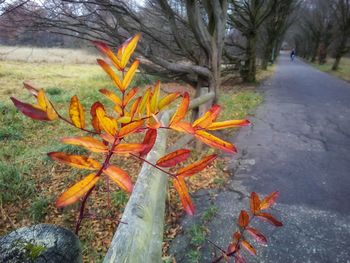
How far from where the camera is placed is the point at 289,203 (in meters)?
3.39

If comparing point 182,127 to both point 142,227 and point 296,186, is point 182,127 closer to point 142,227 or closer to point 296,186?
point 142,227

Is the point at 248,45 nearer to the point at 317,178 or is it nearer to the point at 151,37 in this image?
the point at 151,37

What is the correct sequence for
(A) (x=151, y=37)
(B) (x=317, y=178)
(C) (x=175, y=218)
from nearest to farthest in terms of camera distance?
(C) (x=175, y=218) < (B) (x=317, y=178) < (A) (x=151, y=37)

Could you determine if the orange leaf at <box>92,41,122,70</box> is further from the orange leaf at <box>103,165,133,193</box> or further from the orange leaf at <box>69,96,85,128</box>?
the orange leaf at <box>103,165,133,193</box>

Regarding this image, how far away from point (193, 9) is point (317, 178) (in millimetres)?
3404

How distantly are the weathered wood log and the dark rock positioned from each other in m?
0.28

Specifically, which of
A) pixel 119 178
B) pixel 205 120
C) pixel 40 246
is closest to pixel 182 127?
pixel 205 120

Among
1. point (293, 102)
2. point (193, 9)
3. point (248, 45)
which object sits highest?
point (193, 9)

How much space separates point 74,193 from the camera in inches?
18.7

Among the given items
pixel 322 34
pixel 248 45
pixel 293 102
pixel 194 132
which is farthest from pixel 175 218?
Result: pixel 322 34

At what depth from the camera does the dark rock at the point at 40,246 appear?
0.62m

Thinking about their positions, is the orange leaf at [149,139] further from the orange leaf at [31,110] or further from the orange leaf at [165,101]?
the orange leaf at [31,110]

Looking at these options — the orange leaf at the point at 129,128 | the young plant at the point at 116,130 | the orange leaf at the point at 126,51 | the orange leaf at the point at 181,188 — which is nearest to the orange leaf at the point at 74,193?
the young plant at the point at 116,130

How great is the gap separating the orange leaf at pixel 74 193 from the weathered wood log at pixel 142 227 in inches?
21.6
